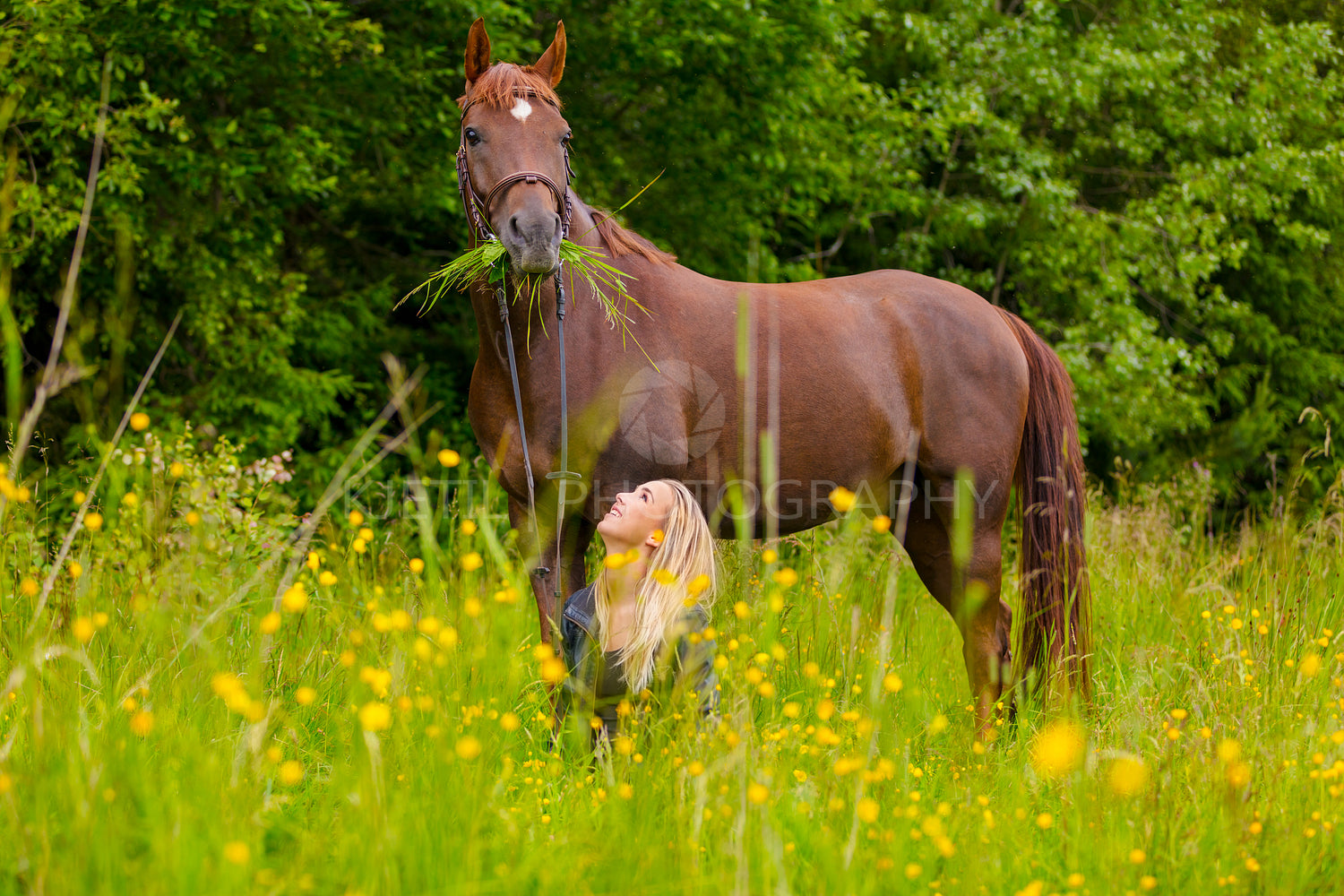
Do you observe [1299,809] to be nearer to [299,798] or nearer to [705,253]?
[299,798]

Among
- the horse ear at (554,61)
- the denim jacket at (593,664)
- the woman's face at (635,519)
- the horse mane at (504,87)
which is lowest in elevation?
the denim jacket at (593,664)

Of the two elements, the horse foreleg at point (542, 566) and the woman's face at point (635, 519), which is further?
the horse foreleg at point (542, 566)

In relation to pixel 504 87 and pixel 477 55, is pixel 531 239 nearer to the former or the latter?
pixel 504 87

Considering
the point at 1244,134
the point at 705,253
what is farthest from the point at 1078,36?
the point at 705,253

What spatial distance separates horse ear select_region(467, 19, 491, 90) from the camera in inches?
126

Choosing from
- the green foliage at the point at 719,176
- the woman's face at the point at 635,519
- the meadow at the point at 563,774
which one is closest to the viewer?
the meadow at the point at 563,774

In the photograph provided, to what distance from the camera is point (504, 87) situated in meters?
3.08

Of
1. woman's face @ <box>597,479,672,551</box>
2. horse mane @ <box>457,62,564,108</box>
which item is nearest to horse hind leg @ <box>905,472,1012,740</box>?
woman's face @ <box>597,479,672,551</box>

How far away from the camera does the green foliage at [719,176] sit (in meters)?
6.84

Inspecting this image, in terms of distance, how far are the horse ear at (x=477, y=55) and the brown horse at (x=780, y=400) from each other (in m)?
0.01

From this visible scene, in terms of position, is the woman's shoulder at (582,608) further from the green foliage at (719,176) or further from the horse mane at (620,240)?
the green foliage at (719,176)

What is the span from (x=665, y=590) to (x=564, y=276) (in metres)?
1.16

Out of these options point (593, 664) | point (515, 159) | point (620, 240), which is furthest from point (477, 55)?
point (593, 664)

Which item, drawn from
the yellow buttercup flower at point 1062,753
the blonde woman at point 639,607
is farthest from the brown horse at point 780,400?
the yellow buttercup flower at point 1062,753
